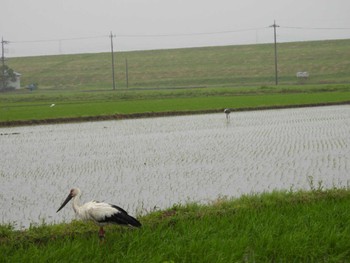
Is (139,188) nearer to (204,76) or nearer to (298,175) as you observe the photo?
(298,175)

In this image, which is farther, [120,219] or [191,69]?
[191,69]

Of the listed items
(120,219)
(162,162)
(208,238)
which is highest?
(120,219)

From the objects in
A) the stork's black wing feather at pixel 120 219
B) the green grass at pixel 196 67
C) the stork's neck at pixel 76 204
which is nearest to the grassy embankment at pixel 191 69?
the green grass at pixel 196 67

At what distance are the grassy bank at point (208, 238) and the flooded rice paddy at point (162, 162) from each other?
0.80 metres

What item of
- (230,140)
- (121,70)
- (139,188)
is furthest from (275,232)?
(121,70)

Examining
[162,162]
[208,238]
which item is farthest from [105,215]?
[162,162]

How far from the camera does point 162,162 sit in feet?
42.8

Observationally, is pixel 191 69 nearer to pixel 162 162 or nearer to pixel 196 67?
pixel 196 67

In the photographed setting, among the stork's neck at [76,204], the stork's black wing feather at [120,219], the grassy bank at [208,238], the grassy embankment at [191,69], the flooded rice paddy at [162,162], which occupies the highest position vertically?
the grassy embankment at [191,69]

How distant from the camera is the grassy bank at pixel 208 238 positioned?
5406 mm

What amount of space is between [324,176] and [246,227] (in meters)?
4.74

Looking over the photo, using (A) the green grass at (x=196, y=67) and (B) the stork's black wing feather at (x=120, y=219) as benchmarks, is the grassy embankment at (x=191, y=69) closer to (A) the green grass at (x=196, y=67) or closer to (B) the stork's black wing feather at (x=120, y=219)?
(A) the green grass at (x=196, y=67)

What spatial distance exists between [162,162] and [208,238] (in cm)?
731

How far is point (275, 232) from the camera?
5957 millimetres
